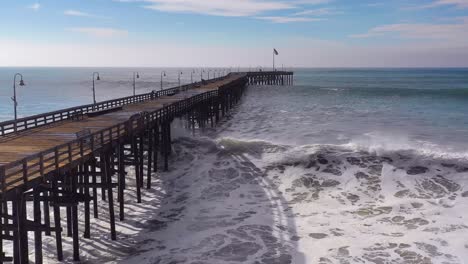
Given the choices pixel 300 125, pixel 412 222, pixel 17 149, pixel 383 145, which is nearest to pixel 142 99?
pixel 300 125

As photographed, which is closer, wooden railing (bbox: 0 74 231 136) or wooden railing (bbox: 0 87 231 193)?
wooden railing (bbox: 0 87 231 193)

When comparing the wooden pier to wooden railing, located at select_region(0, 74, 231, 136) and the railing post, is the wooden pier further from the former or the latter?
wooden railing, located at select_region(0, 74, 231, 136)

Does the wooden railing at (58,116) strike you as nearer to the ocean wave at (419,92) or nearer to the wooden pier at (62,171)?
the wooden pier at (62,171)

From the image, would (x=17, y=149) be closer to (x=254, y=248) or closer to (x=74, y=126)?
(x=74, y=126)

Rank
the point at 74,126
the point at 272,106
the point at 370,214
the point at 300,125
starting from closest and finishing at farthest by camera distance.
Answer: the point at 370,214, the point at 74,126, the point at 300,125, the point at 272,106

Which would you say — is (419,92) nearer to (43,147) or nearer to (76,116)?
(76,116)

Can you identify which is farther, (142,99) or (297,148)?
(142,99)

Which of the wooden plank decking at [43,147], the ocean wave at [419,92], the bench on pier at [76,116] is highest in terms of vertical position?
the bench on pier at [76,116]

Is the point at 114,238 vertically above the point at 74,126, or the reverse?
the point at 74,126

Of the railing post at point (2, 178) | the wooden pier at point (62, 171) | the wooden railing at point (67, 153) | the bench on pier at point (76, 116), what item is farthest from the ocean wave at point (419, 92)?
the railing post at point (2, 178)

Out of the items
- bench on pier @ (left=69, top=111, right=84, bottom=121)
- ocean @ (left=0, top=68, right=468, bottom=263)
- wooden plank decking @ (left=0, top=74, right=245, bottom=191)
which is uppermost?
bench on pier @ (left=69, top=111, right=84, bottom=121)

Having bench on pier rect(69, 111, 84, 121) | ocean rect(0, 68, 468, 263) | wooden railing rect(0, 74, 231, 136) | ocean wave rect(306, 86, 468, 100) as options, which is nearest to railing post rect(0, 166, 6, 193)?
ocean rect(0, 68, 468, 263)
